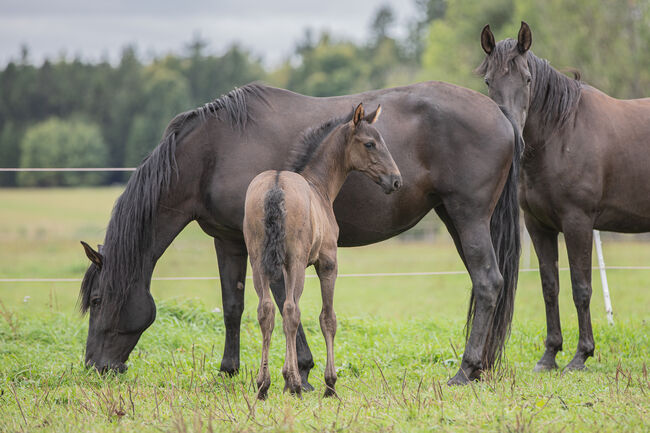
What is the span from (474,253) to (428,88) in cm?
134

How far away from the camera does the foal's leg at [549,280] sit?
19.8 ft

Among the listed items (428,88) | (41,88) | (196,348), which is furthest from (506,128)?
(41,88)

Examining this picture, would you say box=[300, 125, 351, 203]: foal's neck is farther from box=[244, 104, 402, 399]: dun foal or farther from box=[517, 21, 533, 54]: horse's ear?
box=[517, 21, 533, 54]: horse's ear

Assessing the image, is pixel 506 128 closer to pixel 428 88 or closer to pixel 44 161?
pixel 428 88

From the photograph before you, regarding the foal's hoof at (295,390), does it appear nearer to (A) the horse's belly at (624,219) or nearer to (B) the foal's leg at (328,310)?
(B) the foal's leg at (328,310)

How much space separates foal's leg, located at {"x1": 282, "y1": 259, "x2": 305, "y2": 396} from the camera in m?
4.15

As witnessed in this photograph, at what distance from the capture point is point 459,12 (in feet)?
99.3

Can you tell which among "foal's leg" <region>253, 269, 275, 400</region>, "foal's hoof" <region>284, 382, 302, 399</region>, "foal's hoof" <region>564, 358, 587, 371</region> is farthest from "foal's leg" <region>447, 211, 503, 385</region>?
"foal's leg" <region>253, 269, 275, 400</region>

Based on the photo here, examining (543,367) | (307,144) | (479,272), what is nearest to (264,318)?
(307,144)

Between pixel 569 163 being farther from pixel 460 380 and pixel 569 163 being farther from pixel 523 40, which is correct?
pixel 460 380

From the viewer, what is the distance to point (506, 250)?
5.48m

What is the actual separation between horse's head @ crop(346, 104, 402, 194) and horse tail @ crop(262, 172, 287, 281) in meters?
0.92

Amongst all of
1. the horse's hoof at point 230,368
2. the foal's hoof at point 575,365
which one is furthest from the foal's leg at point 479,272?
the horse's hoof at point 230,368

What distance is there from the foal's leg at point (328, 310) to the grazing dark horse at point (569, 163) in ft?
7.19
